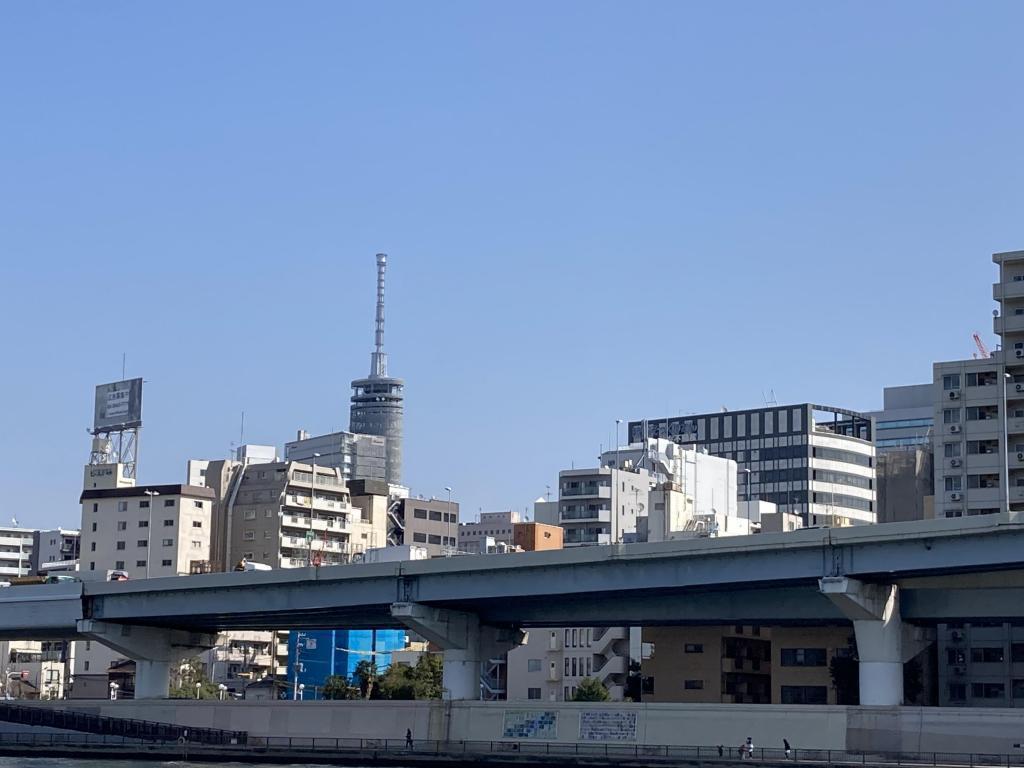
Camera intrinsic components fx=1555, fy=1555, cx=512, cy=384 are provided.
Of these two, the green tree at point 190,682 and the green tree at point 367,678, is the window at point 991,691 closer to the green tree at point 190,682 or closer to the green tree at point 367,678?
the green tree at point 367,678

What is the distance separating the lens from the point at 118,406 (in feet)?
577

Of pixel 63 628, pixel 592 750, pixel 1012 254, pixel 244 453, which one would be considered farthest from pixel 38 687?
pixel 1012 254

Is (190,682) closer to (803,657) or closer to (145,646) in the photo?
(145,646)

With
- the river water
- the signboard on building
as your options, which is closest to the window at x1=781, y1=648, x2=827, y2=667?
the river water

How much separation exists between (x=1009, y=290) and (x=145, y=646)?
221 feet

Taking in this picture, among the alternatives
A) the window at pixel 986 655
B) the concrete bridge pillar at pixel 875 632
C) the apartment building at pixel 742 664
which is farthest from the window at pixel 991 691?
the concrete bridge pillar at pixel 875 632

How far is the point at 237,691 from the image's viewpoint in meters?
149

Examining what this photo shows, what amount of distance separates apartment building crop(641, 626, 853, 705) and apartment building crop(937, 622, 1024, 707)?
30.4ft

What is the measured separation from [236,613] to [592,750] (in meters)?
27.7

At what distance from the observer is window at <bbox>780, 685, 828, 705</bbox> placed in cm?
9756

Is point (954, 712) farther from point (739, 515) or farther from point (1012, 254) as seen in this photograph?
point (739, 515)

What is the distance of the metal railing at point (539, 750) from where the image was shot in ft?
242

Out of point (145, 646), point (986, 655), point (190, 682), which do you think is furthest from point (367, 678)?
point (986, 655)

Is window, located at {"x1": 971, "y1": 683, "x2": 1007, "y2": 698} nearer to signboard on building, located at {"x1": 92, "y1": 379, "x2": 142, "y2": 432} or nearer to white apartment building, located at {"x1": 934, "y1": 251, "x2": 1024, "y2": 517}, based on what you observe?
white apartment building, located at {"x1": 934, "y1": 251, "x2": 1024, "y2": 517}
